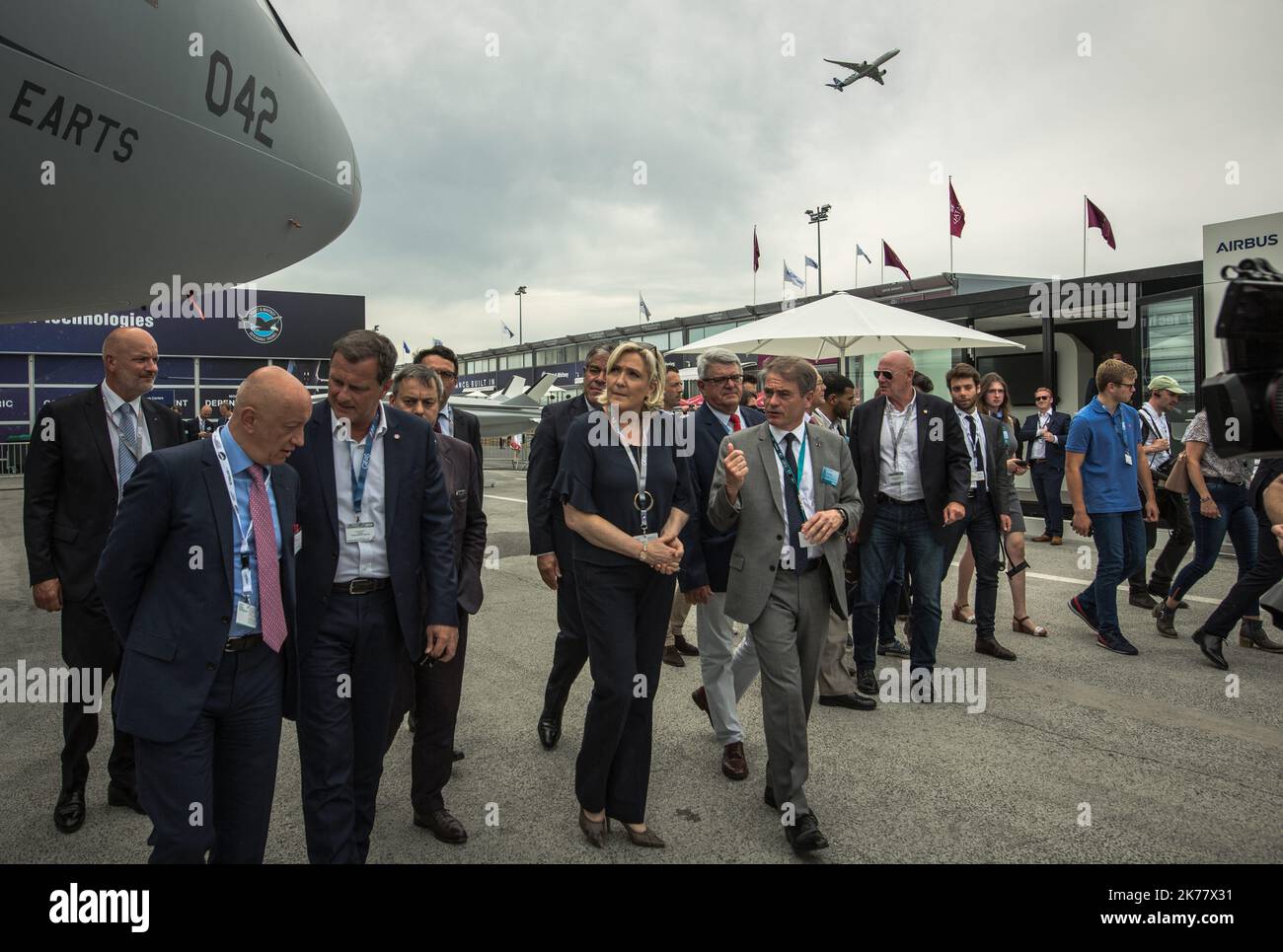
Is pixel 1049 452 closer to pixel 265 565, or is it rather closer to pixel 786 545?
pixel 786 545

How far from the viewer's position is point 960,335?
322 inches

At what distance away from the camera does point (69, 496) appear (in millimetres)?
3262

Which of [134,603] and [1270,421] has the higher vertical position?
[1270,421]

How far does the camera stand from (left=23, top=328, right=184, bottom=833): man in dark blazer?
3182 millimetres

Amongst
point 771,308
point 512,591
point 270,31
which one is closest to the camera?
point 270,31

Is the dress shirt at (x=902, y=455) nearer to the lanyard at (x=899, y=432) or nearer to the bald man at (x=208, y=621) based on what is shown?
the lanyard at (x=899, y=432)

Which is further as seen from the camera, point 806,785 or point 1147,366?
point 1147,366

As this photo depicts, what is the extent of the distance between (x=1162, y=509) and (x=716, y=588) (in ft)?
20.2

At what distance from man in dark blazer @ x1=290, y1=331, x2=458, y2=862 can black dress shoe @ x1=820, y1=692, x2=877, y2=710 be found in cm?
269

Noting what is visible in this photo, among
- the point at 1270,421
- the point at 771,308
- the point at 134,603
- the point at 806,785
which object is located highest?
the point at 771,308
